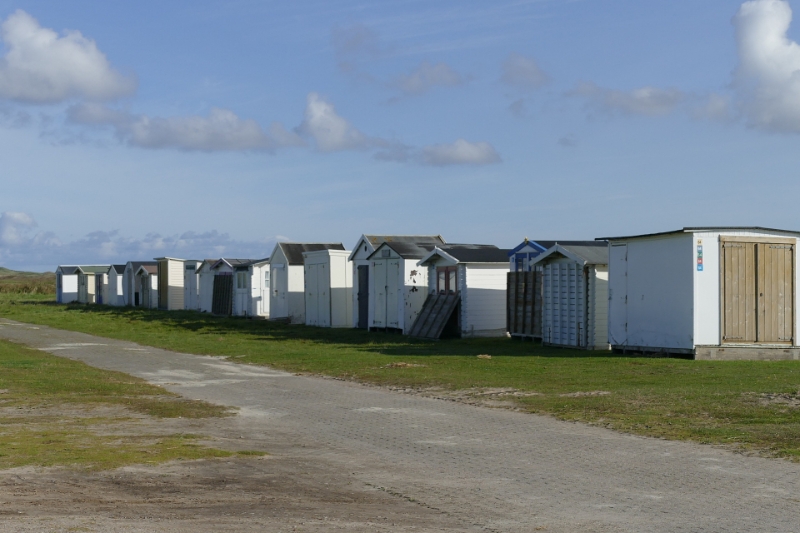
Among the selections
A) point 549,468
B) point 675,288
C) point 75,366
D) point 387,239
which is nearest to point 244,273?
point 387,239

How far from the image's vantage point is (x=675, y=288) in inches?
854

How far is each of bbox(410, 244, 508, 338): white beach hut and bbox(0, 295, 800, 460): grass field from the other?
142 centimetres

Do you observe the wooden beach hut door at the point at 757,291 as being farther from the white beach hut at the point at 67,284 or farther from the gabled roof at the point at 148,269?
the white beach hut at the point at 67,284

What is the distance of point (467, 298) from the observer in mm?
31000

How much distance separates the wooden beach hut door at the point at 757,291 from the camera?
2144 centimetres

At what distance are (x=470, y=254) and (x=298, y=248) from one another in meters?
14.7

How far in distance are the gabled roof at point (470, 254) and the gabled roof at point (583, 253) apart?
14.6 ft

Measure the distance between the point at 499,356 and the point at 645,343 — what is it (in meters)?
A: 3.52

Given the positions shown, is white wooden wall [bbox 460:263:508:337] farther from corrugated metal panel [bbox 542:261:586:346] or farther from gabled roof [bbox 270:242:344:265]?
gabled roof [bbox 270:242:344:265]

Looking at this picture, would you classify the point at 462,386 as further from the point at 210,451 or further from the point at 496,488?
the point at 496,488

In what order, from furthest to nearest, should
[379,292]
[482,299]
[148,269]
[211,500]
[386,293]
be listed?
[148,269]
[379,292]
[386,293]
[482,299]
[211,500]

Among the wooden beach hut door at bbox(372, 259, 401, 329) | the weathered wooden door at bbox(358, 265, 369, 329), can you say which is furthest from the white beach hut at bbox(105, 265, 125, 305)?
the wooden beach hut door at bbox(372, 259, 401, 329)

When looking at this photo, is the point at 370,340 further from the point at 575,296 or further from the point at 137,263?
the point at 137,263

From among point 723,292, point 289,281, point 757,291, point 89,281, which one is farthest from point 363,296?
point 89,281
